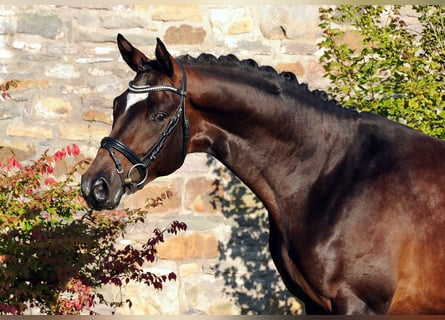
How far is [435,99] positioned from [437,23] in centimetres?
62

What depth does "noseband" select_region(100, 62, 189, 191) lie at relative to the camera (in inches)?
130

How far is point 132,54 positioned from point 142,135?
40 centimetres

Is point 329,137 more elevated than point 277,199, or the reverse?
point 329,137

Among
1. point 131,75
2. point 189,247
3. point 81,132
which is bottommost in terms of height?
point 189,247

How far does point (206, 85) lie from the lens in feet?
11.4

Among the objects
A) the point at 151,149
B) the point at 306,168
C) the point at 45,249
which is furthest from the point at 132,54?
the point at 45,249

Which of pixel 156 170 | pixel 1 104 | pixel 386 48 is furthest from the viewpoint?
pixel 1 104

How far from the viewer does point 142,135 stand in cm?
335

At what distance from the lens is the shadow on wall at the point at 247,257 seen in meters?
5.56

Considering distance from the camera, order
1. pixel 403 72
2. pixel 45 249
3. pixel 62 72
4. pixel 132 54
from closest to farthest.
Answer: pixel 132 54, pixel 45 249, pixel 403 72, pixel 62 72

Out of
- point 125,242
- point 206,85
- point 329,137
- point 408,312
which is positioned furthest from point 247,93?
point 125,242

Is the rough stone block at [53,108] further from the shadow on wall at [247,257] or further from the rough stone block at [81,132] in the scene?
the shadow on wall at [247,257]

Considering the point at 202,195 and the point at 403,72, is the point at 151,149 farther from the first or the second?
the point at 202,195

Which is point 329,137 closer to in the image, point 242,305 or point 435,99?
point 435,99
